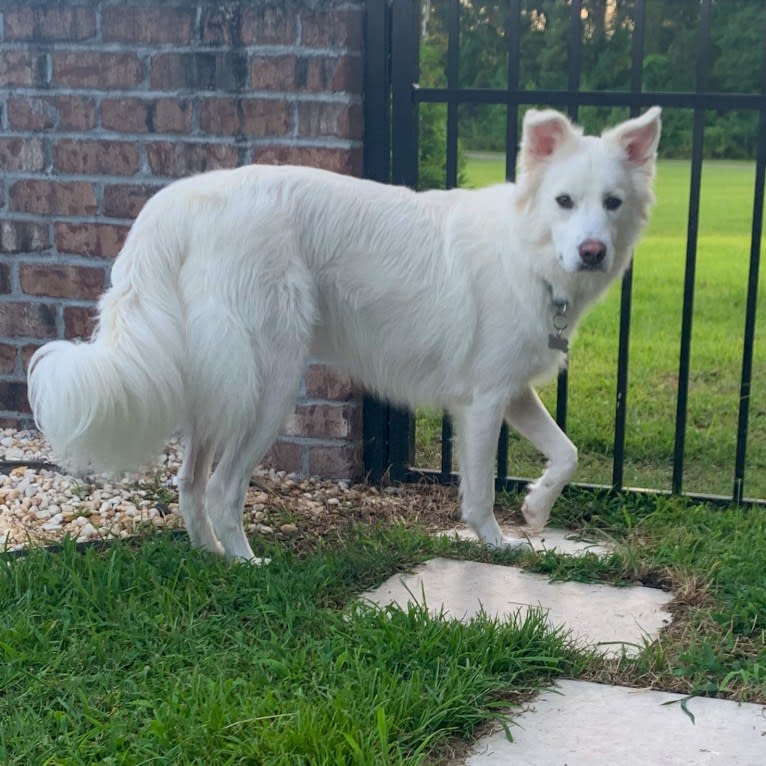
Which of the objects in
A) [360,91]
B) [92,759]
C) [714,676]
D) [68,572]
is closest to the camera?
[92,759]

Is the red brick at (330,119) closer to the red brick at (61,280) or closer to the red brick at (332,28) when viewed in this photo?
the red brick at (332,28)

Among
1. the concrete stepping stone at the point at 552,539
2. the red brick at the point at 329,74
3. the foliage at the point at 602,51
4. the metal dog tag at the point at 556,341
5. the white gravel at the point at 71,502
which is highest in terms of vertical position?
the foliage at the point at 602,51

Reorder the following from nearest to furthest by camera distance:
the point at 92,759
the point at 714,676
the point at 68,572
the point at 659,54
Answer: the point at 92,759
the point at 714,676
the point at 68,572
the point at 659,54

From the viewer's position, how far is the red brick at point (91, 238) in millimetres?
4773

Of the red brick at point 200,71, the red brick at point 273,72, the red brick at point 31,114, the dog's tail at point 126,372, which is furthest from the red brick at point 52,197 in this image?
the dog's tail at point 126,372

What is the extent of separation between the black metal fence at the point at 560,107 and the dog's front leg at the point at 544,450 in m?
0.42

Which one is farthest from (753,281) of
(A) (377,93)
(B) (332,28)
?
(B) (332,28)

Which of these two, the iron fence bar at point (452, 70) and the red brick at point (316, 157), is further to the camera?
the red brick at point (316, 157)

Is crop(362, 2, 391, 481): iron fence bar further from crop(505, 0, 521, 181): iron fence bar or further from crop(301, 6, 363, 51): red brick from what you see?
crop(505, 0, 521, 181): iron fence bar

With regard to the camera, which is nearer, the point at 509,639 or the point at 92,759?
the point at 92,759

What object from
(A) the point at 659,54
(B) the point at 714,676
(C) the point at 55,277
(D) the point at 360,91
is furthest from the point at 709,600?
(A) the point at 659,54

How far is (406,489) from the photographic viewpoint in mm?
4668

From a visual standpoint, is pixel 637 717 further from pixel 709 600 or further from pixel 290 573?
pixel 290 573

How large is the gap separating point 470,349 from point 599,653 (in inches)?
48.5
